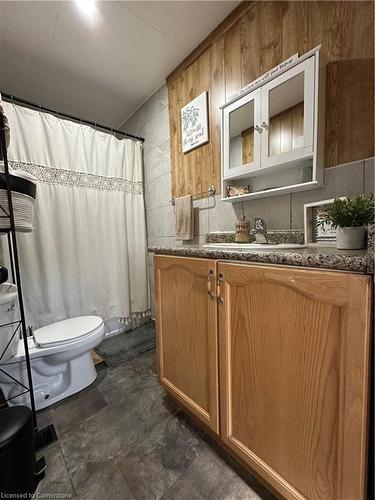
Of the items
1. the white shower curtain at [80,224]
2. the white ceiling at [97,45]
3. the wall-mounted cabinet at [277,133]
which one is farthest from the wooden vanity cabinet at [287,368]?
the white ceiling at [97,45]

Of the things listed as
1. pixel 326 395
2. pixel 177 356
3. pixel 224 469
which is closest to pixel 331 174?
pixel 326 395

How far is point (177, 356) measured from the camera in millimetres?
1110

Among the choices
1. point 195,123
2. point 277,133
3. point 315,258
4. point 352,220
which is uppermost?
point 195,123

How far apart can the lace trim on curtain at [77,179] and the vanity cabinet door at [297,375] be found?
1.64m

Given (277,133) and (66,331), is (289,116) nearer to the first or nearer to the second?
(277,133)

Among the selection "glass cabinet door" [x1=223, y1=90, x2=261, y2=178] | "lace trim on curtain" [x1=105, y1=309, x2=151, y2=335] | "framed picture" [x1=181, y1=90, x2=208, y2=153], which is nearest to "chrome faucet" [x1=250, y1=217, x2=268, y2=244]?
"glass cabinet door" [x1=223, y1=90, x2=261, y2=178]

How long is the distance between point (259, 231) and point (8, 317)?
1461 mm

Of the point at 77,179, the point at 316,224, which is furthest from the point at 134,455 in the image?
the point at 77,179

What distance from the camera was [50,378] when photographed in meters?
1.35

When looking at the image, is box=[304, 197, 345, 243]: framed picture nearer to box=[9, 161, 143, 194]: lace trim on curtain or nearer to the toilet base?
the toilet base

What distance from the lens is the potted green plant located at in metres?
0.71

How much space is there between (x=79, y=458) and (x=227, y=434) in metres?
0.70

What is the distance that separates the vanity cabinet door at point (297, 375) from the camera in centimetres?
53

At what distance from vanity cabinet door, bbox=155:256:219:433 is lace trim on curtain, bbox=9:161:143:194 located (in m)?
1.22
